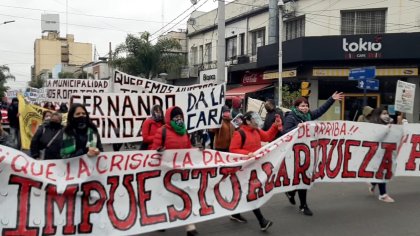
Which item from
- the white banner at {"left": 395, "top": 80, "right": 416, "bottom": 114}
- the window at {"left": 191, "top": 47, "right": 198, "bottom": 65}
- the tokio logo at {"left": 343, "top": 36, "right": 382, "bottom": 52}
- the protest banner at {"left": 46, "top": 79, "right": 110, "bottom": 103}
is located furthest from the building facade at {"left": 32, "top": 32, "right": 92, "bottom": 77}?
the white banner at {"left": 395, "top": 80, "right": 416, "bottom": 114}

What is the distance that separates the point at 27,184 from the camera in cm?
454

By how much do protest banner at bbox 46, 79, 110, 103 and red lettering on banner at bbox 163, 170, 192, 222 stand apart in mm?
7245

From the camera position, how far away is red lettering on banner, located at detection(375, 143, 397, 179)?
722 centimetres

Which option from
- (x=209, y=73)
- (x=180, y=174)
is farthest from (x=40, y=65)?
(x=180, y=174)

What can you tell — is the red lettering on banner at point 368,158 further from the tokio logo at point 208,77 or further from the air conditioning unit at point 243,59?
the air conditioning unit at point 243,59

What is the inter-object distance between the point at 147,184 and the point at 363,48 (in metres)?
17.7

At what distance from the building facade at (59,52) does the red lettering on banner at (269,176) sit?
120 m

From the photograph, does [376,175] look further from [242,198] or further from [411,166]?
[242,198]

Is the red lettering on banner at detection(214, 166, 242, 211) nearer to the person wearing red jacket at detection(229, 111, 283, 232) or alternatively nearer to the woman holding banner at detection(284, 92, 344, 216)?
the person wearing red jacket at detection(229, 111, 283, 232)

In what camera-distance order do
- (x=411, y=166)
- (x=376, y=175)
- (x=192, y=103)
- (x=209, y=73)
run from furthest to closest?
(x=209, y=73), (x=192, y=103), (x=411, y=166), (x=376, y=175)

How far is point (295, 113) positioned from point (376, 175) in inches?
68.1

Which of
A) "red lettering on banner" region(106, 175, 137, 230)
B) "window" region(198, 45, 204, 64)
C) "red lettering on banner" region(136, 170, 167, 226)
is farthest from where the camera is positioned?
"window" region(198, 45, 204, 64)

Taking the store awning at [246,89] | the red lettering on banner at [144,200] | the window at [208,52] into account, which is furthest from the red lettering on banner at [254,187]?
the window at [208,52]

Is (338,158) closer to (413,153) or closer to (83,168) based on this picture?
(413,153)
